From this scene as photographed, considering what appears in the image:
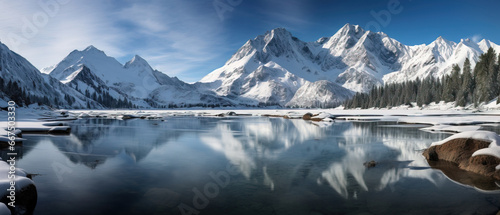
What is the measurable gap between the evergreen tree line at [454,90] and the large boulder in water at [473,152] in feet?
288

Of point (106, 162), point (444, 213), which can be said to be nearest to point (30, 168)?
point (106, 162)

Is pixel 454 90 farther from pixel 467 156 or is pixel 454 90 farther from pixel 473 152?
pixel 467 156

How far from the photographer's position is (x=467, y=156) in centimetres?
1850

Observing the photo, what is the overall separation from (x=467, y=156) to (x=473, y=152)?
16.6 inches

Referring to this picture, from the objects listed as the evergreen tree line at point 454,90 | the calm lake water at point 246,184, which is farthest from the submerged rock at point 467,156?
the evergreen tree line at point 454,90

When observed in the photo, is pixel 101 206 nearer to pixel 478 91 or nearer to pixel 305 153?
pixel 305 153

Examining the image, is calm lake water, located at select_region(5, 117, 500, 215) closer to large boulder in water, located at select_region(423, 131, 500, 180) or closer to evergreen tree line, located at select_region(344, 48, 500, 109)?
large boulder in water, located at select_region(423, 131, 500, 180)

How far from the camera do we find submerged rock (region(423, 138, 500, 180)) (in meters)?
16.2

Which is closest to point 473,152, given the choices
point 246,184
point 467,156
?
point 467,156

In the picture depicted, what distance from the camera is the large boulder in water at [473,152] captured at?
16234mm

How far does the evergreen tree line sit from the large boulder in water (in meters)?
87.7

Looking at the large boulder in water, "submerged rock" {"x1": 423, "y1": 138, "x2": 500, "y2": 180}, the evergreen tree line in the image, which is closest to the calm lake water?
"submerged rock" {"x1": 423, "y1": 138, "x2": 500, "y2": 180}

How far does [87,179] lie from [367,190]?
14641 mm

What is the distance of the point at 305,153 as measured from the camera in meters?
24.3
